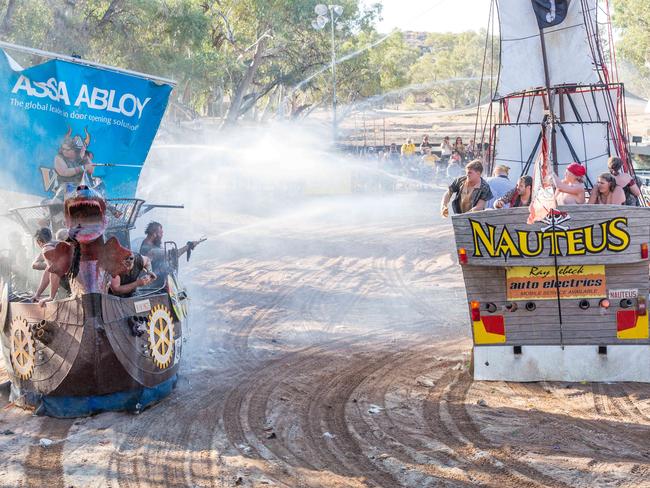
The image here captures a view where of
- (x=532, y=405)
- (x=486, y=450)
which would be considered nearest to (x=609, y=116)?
(x=532, y=405)

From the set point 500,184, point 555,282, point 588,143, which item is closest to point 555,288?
point 555,282

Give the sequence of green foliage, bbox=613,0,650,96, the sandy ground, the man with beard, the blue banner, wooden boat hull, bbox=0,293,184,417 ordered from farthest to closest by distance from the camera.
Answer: green foliage, bbox=613,0,650,96 < the blue banner < the man with beard < wooden boat hull, bbox=0,293,184,417 < the sandy ground

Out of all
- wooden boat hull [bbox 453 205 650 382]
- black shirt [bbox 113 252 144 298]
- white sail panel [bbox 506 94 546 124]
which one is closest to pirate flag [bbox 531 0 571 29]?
white sail panel [bbox 506 94 546 124]

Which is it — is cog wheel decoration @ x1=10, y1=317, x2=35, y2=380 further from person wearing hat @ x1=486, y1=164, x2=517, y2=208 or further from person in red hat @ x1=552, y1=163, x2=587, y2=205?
person wearing hat @ x1=486, y1=164, x2=517, y2=208

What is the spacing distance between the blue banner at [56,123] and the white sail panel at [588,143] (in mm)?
7656

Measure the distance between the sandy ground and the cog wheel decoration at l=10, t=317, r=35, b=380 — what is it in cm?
51

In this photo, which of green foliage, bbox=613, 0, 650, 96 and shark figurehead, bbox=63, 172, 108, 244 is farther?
green foliage, bbox=613, 0, 650, 96

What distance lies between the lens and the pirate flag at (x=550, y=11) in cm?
1525

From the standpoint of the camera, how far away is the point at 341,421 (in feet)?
29.1

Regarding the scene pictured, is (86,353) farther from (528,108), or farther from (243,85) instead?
(243,85)

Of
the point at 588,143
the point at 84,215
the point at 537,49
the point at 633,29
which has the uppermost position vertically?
the point at 633,29

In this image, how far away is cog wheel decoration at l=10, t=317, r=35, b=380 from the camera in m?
9.33

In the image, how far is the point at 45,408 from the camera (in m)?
9.37

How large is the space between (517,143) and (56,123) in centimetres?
803
